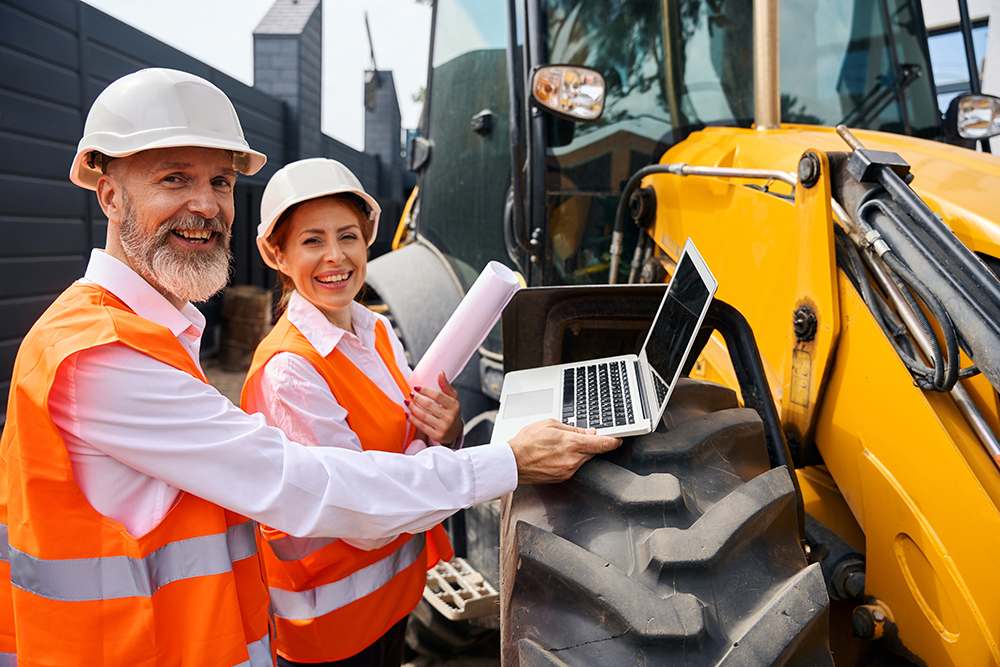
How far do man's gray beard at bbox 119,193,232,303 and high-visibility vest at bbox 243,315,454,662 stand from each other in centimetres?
30

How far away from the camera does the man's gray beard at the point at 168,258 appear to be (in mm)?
1390

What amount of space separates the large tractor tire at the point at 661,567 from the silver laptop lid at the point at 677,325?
0.14 metres

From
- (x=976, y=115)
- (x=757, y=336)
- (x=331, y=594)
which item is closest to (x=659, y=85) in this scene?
(x=757, y=336)

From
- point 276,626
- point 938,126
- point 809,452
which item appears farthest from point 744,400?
point 938,126

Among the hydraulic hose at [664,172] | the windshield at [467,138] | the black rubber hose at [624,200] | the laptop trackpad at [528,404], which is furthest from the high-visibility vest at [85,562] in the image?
the windshield at [467,138]

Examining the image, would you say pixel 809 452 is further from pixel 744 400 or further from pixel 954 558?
pixel 954 558

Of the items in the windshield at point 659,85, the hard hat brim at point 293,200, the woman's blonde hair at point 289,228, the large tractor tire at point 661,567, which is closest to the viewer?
the large tractor tire at point 661,567

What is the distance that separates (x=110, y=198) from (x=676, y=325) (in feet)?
4.05

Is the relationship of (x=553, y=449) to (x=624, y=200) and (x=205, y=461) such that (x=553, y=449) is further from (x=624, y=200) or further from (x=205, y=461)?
A: (x=624, y=200)

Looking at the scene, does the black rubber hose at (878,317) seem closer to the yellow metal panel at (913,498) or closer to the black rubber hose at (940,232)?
the yellow metal panel at (913,498)

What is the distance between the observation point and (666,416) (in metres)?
1.61

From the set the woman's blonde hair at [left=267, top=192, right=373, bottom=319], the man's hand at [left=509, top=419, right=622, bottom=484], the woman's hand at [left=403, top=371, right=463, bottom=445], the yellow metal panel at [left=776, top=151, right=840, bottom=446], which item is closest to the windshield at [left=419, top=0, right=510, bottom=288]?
the woman's blonde hair at [left=267, top=192, right=373, bottom=319]

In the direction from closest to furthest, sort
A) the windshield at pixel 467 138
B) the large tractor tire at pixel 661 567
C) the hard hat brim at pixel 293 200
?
the large tractor tire at pixel 661 567
the hard hat brim at pixel 293 200
the windshield at pixel 467 138

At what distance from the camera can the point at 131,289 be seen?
138 centimetres
